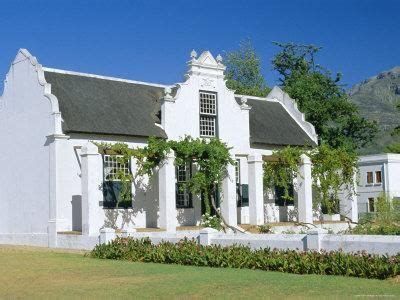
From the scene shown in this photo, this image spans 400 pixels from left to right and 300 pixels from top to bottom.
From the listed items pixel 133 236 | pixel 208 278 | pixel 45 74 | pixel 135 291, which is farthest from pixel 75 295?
pixel 45 74

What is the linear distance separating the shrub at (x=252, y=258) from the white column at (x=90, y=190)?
12.8 ft

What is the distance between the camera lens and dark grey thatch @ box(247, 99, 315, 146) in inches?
1420

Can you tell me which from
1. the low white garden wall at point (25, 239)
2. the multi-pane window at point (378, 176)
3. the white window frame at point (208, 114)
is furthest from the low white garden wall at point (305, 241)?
the multi-pane window at point (378, 176)

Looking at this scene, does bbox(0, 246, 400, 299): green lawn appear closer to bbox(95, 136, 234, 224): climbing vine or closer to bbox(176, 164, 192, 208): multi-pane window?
bbox(95, 136, 234, 224): climbing vine

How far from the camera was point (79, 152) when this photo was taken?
2898 centimetres

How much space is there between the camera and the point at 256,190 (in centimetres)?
3262

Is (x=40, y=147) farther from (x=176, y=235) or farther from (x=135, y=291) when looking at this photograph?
(x=135, y=291)

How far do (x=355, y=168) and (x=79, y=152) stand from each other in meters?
16.7

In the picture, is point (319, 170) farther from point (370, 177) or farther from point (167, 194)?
point (370, 177)

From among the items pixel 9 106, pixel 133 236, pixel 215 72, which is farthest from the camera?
pixel 215 72

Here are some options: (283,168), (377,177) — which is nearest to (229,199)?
(283,168)

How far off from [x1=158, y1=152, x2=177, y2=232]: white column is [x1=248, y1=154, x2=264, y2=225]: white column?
4.82m

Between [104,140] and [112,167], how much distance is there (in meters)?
1.26

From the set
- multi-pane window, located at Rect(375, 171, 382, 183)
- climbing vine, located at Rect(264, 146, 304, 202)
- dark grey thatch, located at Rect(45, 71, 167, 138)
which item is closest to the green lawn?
dark grey thatch, located at Rect(45, 71, 167, 138)
